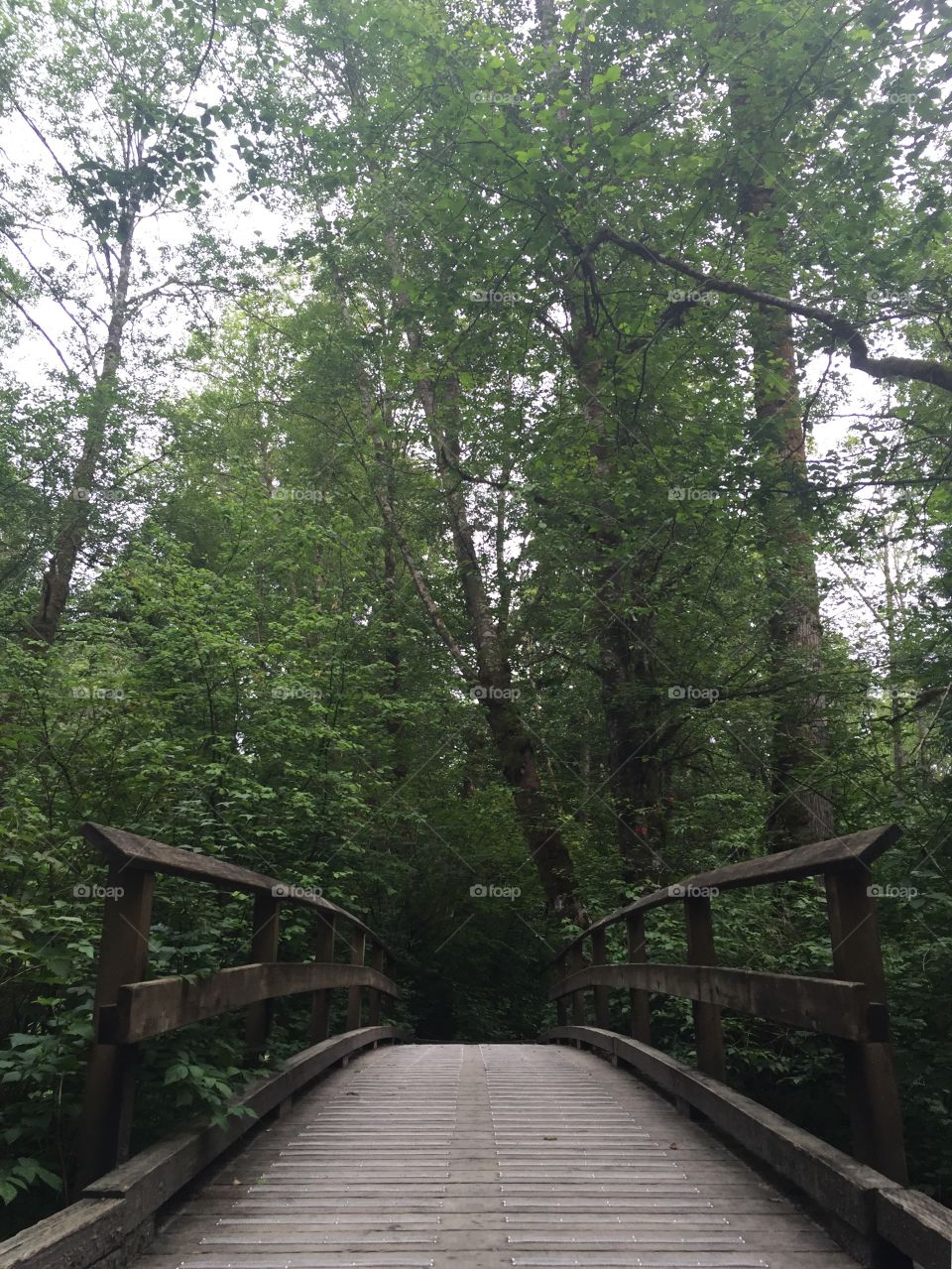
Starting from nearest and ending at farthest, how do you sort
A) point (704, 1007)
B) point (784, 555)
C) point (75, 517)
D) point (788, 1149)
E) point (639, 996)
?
point (788, 1149), point (704, 1007), point (639, 996), point (784, 555), point (75, 517)

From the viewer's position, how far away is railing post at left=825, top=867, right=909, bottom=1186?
2.54 meters

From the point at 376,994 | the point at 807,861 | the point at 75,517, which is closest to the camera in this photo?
the point at 807,861

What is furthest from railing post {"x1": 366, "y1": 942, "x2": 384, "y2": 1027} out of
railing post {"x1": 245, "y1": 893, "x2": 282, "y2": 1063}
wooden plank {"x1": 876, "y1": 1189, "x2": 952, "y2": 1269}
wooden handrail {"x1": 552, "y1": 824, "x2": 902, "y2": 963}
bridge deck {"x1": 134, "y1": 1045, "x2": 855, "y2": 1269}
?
wooden plank {"x1": 876, "y1": 1189, "x2": 952, "y2": 1269}

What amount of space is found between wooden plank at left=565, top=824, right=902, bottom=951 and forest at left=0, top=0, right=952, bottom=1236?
5.15 ft

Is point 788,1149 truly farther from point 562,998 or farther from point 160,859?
point 562,998

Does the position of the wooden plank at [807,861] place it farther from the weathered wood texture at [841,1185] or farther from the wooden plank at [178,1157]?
the wooden plank at [178,1157]

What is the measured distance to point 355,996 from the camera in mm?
7348

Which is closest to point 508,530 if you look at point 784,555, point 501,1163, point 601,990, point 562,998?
point 784,555

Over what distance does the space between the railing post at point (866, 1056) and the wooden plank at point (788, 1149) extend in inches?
2.9

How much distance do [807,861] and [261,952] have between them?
8.58 feet

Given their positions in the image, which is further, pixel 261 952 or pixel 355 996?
pixel 355 996

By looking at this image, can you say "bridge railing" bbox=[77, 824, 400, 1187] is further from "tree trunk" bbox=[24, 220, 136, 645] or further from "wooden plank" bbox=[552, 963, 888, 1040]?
"tree trunk" bbox=[24, 220, 136, 645]

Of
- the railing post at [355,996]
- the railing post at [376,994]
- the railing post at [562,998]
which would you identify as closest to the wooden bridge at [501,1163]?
the railing post at [355,996]

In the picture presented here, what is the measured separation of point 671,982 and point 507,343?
24.3ft
